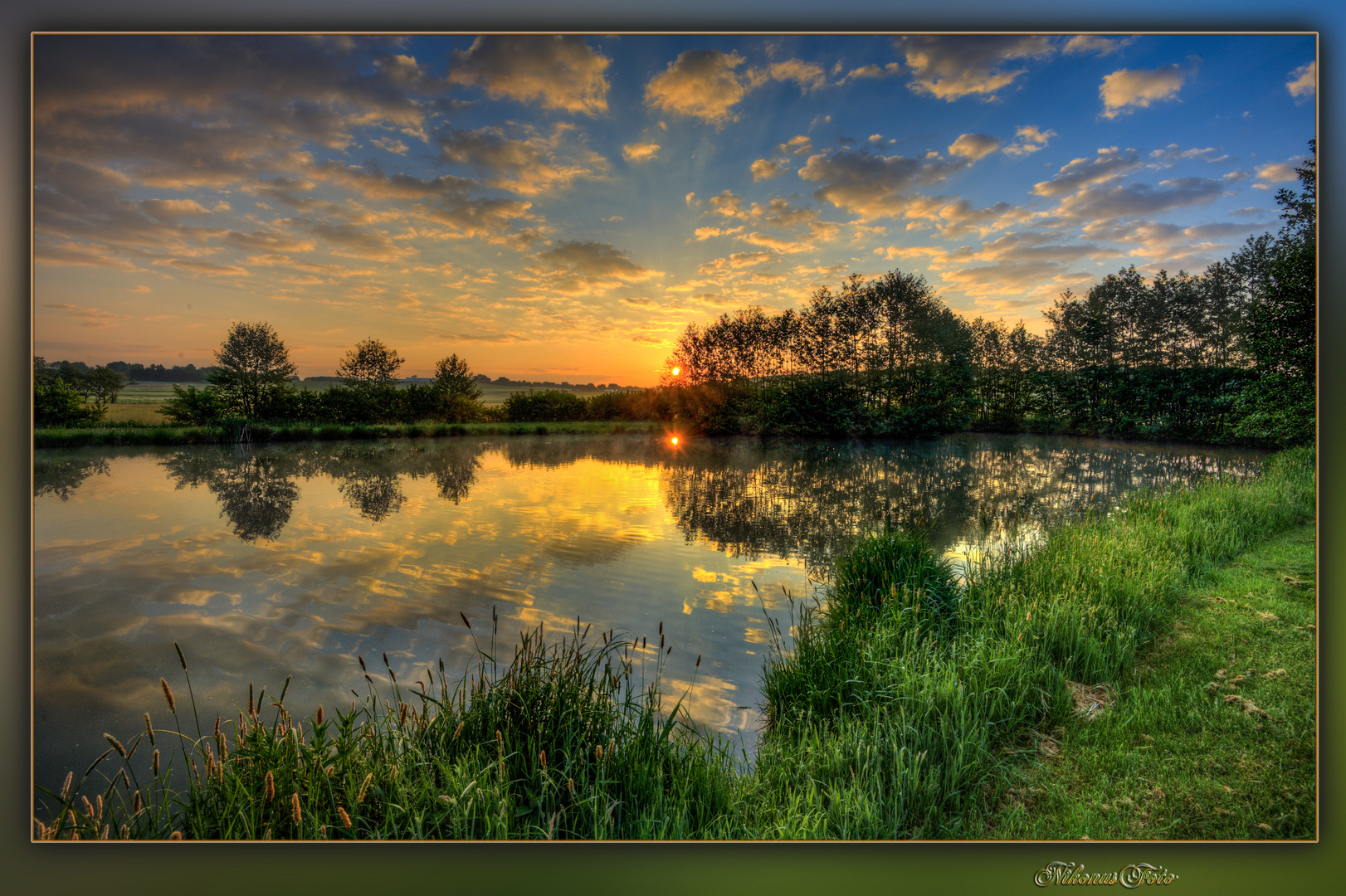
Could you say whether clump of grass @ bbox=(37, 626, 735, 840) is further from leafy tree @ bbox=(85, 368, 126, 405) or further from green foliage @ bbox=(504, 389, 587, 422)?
green foliage @ bbox=(504, 389, 587, 422)

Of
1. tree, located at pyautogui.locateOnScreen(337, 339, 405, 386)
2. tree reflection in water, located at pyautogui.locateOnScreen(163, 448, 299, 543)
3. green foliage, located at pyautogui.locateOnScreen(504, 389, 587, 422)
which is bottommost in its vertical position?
tree reflection in water, located at pyautogui.locateOnScreen(163, 448, 299, 543)

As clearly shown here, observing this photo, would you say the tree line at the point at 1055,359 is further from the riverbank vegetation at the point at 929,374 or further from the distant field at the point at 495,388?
the distant field at the point at 495,388

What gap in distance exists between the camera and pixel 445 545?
17.0 feet

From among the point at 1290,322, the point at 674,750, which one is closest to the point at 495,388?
the point at 674,750

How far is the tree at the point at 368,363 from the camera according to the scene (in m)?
4.06

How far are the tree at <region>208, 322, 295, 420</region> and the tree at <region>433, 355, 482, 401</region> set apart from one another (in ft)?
3.81

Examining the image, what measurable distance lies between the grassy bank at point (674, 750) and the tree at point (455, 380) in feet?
9.09

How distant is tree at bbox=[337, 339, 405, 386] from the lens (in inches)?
160

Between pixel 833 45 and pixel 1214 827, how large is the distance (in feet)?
13.6

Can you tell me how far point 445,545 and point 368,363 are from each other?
2.03 meters

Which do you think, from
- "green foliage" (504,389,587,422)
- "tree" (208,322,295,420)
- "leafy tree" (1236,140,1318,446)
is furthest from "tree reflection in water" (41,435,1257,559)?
"tree" (208,322,295,420)

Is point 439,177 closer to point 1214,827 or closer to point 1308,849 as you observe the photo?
point 1214,827

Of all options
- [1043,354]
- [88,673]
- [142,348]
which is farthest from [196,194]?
[1043,354]

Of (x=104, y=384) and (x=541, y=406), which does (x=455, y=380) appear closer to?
(x=541, y=406)
